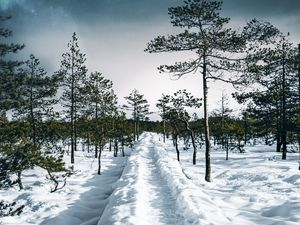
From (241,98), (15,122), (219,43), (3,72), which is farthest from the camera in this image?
(241,98)

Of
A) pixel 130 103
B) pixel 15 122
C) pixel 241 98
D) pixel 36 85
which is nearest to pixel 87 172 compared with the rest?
pixel 36 85

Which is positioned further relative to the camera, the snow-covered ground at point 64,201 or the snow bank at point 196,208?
the snow-covered ground at point 64,201

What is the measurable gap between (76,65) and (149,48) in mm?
18323

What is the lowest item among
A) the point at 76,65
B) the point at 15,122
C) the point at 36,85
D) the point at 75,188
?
the point at 75,188

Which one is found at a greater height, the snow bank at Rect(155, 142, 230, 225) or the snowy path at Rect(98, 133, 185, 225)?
the snow bank at Rect(155, 142, 230, 225)

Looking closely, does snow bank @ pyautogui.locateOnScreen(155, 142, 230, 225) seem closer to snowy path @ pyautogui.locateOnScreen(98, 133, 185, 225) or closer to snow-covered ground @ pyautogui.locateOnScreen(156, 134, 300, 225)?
snow-covered ground @ pyautogui.locateOnScreen(156, 134, 300, 225)

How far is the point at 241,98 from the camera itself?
102 ft

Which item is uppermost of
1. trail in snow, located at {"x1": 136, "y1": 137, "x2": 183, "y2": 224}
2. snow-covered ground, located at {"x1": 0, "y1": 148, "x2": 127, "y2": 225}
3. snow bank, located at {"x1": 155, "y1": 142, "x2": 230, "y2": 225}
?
snow bank, located at {"x1": 155, "y1": 142, "x2": 230, "y2": 225}

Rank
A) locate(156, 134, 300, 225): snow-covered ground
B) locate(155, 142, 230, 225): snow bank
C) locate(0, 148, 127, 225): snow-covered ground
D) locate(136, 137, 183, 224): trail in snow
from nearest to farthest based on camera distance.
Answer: locate(155, 142, 230, 225): snow bank
locate(156, 134, 300, 225): snow-covered ground
locate(136, 137, 183, 224): trail in snow
locate(0, 148, 127, 225): snow-covered ground

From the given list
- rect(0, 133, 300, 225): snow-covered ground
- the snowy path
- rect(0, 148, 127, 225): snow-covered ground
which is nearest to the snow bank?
rect(0, 133, 300, 225): snow-covered ground

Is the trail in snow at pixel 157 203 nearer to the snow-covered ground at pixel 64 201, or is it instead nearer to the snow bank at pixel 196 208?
the snow bank at pixel 196 208

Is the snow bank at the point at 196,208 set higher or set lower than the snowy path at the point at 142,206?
higher

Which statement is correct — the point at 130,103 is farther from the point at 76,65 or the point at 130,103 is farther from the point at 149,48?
the point at 149,48

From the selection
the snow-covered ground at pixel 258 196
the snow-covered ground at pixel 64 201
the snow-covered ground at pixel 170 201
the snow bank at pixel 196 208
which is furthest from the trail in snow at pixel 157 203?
the snow-covered ground at pixel 64 201
